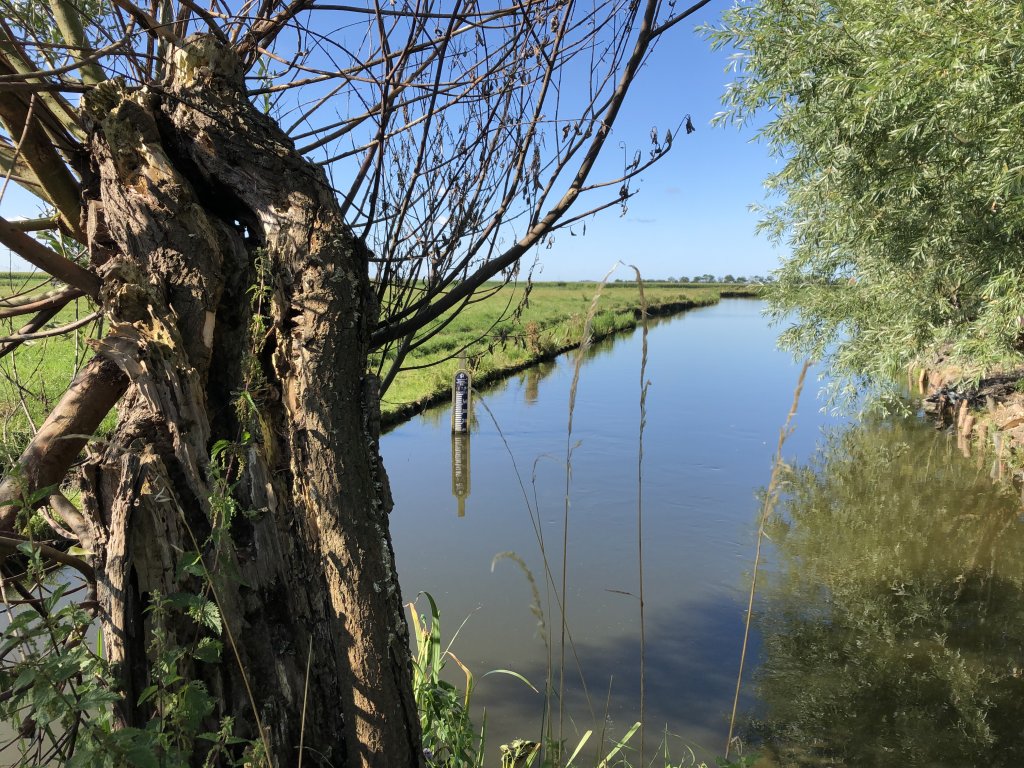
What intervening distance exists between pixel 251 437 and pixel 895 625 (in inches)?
225

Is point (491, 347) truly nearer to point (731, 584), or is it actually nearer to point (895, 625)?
point (731, 584)

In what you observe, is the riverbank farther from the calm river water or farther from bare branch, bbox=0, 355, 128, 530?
bare branch, bbox=0, 355, 128, 530

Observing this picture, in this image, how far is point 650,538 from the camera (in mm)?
7125

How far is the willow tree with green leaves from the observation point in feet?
17.9

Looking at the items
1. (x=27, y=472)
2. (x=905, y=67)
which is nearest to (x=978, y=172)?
(x=905, y=67)

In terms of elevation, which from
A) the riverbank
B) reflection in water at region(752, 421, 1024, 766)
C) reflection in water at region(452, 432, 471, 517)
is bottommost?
reflection in water at region(752, 421, 1024, 766)

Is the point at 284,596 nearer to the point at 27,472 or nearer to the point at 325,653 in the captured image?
the point at 325,653

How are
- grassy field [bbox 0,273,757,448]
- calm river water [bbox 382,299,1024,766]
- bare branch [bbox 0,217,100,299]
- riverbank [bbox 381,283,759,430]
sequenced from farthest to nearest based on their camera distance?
calm river water [bbox 382,299,1024,766] → riverbank [bbox 381,283,759,430] → grassy field [bbox 0,273,757,448] → bare branch [bbox 0,217,100,299]

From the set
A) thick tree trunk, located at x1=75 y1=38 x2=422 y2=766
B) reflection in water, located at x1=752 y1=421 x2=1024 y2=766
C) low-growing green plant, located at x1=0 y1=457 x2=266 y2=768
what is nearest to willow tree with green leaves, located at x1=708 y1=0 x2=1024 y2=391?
reflection in water, located at x1=752 y1=421 x2=1024 y2=766

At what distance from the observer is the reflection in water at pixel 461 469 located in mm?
8071

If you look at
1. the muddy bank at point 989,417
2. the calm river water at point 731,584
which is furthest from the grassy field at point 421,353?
the muddy bank at point 989,417

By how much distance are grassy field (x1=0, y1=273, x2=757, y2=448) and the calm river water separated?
657 mm

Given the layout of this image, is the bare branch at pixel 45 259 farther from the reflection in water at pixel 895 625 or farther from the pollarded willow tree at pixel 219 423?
the reflection in water at pixel 895 625

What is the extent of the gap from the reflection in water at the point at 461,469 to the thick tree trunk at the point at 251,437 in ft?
20.2
